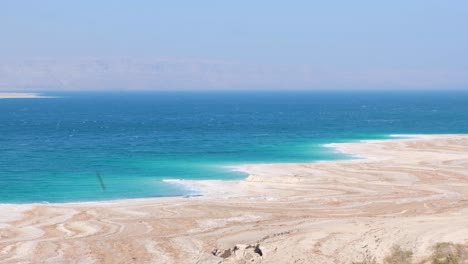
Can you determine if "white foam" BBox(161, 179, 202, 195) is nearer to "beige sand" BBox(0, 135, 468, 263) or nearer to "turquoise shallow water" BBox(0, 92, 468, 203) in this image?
"turquoise shallow water" BBox(0, 92, 468, 203)

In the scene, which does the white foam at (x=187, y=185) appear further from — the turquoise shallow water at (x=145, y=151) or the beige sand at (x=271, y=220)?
the beige sand at (x=271, y=220)

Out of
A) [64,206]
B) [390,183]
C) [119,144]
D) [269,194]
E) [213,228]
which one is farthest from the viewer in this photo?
[119,144]

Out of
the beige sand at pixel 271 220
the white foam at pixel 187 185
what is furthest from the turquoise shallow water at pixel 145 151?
the beige sand at pixel 271 220

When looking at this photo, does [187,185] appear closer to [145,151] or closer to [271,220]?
[271,220]

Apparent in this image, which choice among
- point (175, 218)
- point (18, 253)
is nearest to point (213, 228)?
point (175, 218)

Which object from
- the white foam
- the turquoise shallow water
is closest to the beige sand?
the white foam

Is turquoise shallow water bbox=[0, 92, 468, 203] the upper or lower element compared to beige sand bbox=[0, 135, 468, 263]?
lower

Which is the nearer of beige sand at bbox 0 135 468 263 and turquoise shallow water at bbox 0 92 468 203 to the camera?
→ beige sand at bbox 0 135 468 263

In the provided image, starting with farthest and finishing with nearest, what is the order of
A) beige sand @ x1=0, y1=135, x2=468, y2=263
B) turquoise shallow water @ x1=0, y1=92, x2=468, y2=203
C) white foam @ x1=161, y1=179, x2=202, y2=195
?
turquoise shallow water @ x1=0, y1=92, x2=468, y2=203, white foam @ x1=161, y1=179, x2=202, y2=195, beige sand @ x1=0, y1=135, x2=468, y2=263

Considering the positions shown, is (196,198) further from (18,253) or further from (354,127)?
(354,127)
